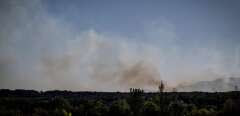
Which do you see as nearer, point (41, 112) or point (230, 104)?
point (230, 104)

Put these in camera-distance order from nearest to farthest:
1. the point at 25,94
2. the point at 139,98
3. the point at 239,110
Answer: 1. the point at 239,110
2. the point at 139,98
3. the point at 25,94

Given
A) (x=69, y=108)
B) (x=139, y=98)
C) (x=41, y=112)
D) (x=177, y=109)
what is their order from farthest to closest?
1. (x=69, y=108)
2. (x=41, y=112)
3. (x=177, y=109)
4. (x=139, y=98)

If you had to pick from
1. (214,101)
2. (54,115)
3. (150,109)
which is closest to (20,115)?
(54,115)

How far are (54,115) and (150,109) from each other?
17.3 m

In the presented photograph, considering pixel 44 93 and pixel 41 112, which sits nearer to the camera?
pixel 41 112

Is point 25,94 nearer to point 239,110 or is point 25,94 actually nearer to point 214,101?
point 214,101

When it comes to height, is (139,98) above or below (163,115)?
above

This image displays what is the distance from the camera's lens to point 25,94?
124875 millimetres

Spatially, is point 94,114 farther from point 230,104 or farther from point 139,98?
point 230,104

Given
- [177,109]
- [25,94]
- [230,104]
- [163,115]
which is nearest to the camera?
[230,104]

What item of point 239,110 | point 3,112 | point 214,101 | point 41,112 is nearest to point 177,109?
point 239,110

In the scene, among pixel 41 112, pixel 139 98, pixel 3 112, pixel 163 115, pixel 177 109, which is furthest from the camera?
pixel 41 112

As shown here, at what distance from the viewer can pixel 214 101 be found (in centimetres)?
7481

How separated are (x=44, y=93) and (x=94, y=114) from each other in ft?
269
